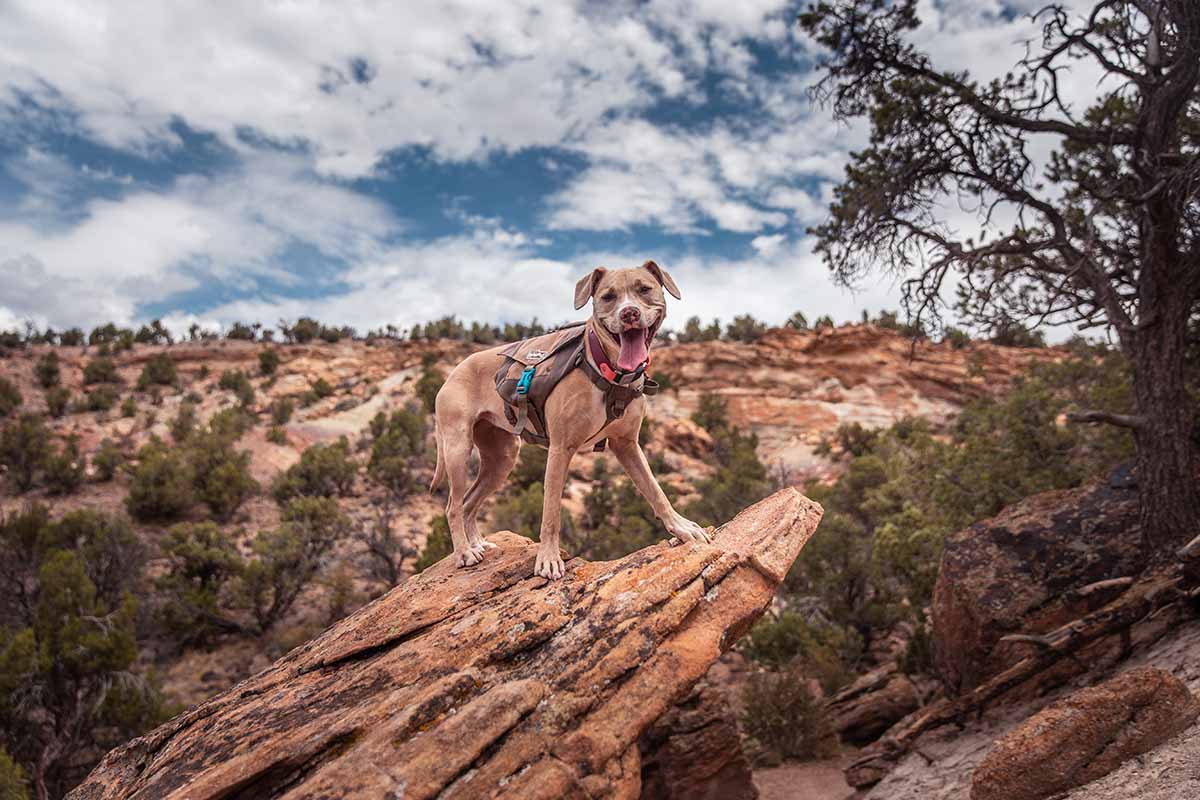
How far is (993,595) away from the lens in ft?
21.6

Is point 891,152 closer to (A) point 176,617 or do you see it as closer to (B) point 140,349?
(A) point 176,617

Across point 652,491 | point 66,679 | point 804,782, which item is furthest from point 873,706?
point 66,679

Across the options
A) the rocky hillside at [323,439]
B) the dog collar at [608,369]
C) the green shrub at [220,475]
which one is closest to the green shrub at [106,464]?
the rocky hillside at [323,439]

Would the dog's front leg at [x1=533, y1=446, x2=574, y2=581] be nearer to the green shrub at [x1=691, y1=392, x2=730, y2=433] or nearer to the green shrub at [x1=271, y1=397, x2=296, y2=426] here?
the green shrub at [x1=691, y1=392, x2=730, y2=433]

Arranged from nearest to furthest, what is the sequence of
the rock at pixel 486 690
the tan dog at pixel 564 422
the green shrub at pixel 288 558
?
1. the rock at pixel 486 690
2. the tan dog at pixel 564 422
3. the green shrub at pixel 288 558

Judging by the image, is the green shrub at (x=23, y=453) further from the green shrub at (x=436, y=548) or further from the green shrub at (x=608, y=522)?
the green shrub at (x=608, y=522)

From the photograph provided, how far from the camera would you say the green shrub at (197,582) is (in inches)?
509

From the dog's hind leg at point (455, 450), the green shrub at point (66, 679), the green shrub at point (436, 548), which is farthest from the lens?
the green shrub at point (436, 548)

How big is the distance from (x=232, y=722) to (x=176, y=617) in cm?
1179

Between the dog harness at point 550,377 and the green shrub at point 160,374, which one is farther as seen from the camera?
the green shrub at point 160,374

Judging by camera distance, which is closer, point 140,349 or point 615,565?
point 615,565

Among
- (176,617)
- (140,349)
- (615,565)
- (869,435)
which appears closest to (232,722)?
(615,565)

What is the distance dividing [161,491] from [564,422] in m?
17.4

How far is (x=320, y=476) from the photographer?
19.4 m
